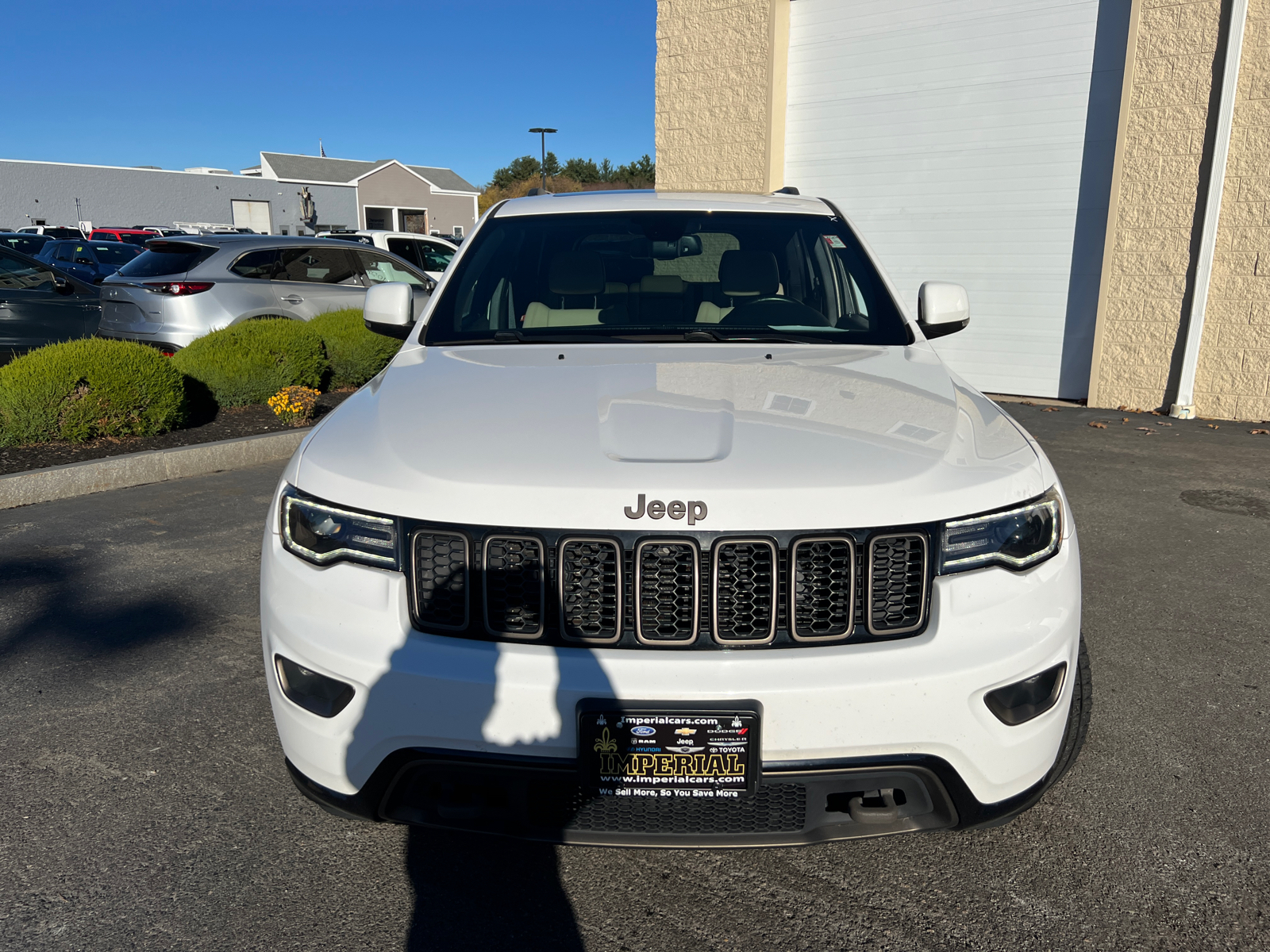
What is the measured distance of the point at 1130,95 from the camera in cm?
884

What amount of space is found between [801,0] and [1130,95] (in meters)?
4.07

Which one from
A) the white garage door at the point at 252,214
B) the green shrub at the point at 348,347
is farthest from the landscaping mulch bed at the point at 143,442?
the white garage door at the point at 252,214

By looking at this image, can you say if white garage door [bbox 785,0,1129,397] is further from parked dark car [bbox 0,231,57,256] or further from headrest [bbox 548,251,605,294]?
parked dark car [bbox 0,231,57,256]

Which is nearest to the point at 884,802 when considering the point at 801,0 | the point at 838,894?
the point at 838,894

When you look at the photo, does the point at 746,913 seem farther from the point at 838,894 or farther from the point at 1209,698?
the point at 1209,698

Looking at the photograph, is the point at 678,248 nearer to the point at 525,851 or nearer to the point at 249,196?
the point at 525,851

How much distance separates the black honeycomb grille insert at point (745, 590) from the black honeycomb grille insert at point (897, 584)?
22 cm

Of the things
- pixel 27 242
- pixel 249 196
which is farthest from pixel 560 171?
pixel 27 242

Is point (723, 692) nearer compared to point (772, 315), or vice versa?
point (723, 692)

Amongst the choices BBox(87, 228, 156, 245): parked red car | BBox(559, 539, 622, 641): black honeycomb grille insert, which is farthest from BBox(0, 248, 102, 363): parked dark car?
BBox(87, 228, 156, 245): parked red car

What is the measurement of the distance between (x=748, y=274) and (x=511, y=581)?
1.92m

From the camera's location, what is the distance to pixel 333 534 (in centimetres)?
212

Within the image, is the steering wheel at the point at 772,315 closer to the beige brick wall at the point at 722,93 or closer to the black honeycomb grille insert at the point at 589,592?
the black honeycomb grille insert at the point at 589,592

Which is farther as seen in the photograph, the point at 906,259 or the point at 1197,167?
the point at 906,259
